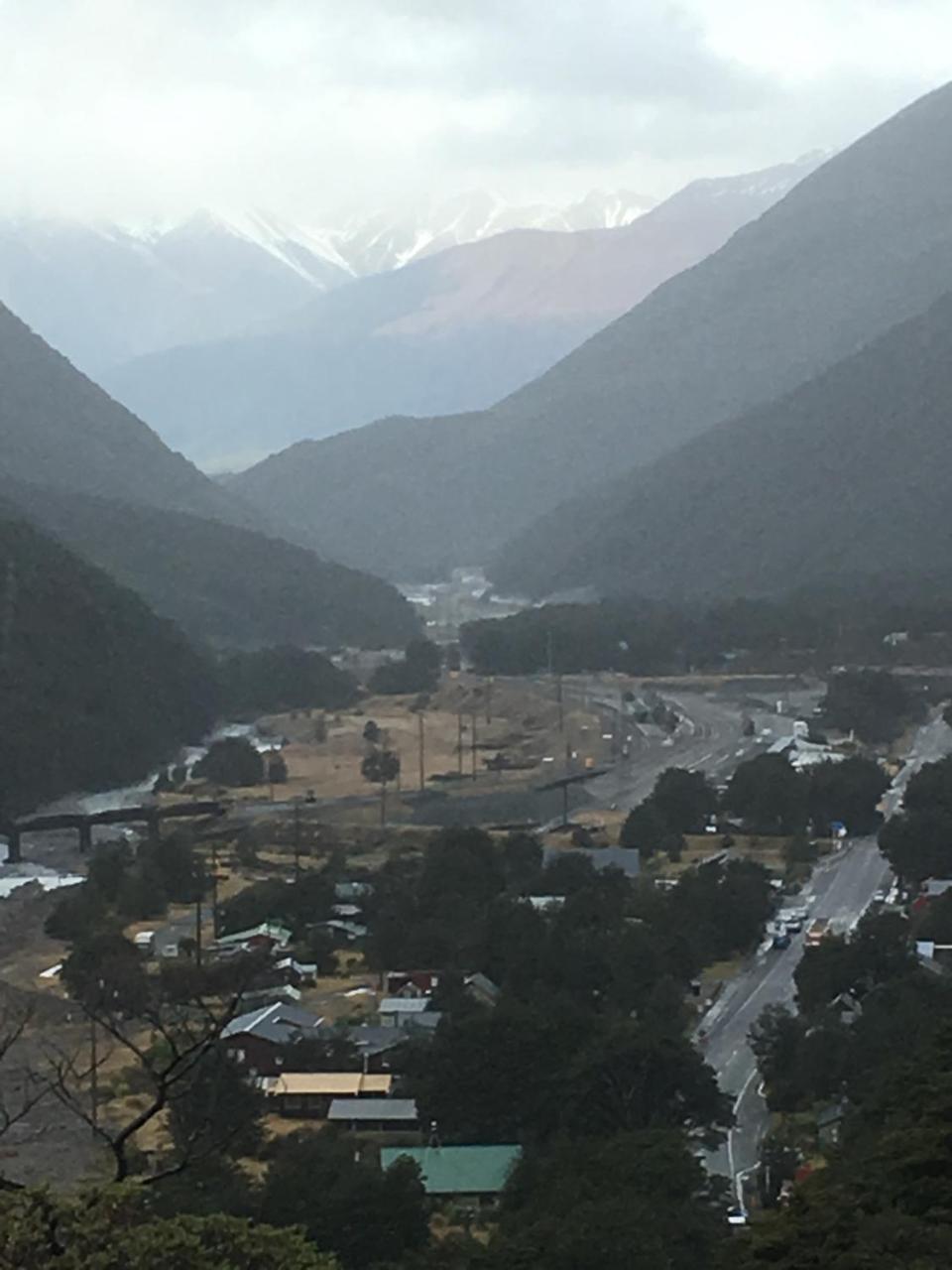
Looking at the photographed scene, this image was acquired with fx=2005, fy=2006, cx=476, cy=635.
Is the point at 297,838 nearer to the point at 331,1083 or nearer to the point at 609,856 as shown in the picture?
the point at 609,856

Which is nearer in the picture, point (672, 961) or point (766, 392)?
point (672, 961)

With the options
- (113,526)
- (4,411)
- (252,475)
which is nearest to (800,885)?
(113,526)

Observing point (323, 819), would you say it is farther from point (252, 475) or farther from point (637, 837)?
point (252, 475)

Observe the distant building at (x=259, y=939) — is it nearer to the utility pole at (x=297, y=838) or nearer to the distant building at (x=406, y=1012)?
the utility pole at (x=297, y=838)

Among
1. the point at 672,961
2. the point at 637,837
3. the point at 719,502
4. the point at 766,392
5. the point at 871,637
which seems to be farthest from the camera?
the point at 766,392

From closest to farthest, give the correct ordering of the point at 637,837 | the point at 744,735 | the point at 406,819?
the point at 637,837 < the point at 406,819 < the point at 744,735

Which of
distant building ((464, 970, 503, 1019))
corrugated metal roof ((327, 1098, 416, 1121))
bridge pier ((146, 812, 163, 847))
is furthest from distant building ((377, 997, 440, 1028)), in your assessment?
bridge pier ((146, 812, 163, 847))

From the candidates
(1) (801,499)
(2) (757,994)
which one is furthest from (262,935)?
(1) (801,499)
